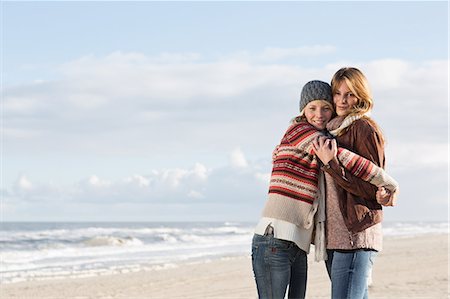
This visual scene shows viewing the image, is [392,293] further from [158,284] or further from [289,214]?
[289,214]

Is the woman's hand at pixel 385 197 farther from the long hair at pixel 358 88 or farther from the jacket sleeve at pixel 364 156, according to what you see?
the long hair at pixel 358 88

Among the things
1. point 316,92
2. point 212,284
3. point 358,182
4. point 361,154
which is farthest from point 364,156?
point 212,284

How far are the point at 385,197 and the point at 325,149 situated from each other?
39cm

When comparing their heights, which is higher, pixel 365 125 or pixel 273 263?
pixel 365 125

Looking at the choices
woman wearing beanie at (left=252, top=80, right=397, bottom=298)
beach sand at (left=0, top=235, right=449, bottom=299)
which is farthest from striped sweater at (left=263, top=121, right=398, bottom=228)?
beach sand at (left=0, top=235, right=449, bottom=299)

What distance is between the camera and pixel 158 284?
1106 centimetres

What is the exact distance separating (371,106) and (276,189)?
2.10 feet

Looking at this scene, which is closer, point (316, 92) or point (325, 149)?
point (325, 149)

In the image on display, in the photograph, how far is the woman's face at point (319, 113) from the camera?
356 cm

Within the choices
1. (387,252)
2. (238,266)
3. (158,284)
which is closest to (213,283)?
(158,284)

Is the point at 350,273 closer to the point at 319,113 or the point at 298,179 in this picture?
the point at 298,179

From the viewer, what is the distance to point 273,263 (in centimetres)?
352

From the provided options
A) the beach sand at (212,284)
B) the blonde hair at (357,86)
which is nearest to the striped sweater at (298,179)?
the blonde hair at (357,86)

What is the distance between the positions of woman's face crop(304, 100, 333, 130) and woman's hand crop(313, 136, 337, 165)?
0.62 ft
